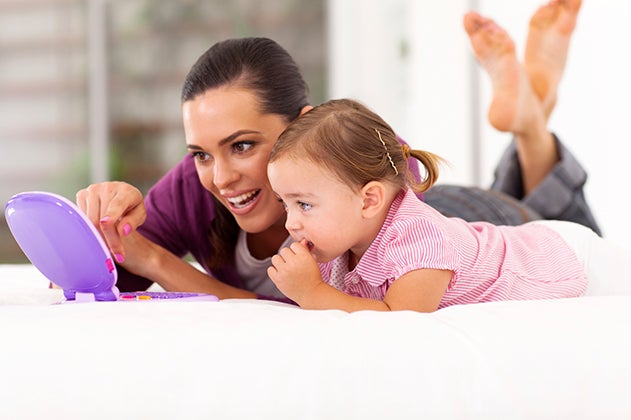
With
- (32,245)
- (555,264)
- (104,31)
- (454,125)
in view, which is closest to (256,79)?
(32,245)

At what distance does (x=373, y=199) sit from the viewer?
3.98ft

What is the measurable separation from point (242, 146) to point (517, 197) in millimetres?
1302

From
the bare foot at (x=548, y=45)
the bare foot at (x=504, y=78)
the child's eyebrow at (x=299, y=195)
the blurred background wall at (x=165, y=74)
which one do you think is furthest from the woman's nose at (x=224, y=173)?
the blurred background wall at (x=165, y=74)

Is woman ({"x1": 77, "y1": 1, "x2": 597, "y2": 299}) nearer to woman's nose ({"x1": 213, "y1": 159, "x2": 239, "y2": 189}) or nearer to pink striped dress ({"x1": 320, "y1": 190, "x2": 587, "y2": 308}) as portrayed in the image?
woman's nose ({"x1": 213, "y1": 159, "x2": 239, "y2": 189})

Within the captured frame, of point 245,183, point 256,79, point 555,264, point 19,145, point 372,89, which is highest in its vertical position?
point 256,79

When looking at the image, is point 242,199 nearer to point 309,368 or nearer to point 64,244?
point 64,244

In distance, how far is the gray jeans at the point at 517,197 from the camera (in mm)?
2082

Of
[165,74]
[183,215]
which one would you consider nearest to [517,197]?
[183,215]

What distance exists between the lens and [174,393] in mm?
790

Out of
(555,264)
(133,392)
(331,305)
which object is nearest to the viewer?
(133,392)

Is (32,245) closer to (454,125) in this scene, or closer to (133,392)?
(133,392)

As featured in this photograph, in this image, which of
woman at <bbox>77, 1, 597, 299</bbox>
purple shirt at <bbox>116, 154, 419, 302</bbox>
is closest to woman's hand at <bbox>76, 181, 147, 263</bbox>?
woman at <bbox>77, 1, 597, 299</bbox>

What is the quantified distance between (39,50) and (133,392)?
4293 millimetres

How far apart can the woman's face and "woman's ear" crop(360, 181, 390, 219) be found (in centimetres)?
26
